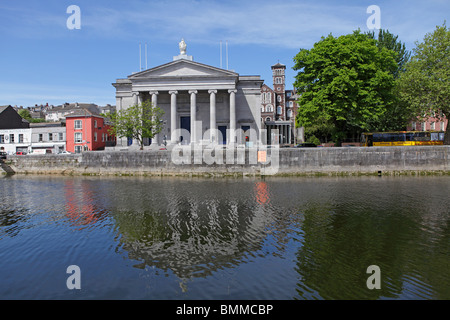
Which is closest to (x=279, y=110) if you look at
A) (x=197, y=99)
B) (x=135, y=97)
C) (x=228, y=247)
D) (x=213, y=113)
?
(x=197, y=99)

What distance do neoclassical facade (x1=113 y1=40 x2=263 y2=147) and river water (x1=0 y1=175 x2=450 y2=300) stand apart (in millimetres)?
35467

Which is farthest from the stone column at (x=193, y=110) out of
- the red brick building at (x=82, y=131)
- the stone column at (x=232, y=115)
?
the red brick building at (x=82, y=131)

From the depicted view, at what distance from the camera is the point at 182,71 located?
55.5m

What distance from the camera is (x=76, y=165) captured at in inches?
1622

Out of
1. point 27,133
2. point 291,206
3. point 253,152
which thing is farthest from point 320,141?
point 27,133

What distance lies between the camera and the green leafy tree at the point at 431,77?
37.4 meters

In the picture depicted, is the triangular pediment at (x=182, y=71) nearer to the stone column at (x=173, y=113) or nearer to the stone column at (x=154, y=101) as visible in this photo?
the stone column at (x=154, y=101)

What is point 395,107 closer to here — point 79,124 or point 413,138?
point 413,138

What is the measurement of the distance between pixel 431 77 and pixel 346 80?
409 inches

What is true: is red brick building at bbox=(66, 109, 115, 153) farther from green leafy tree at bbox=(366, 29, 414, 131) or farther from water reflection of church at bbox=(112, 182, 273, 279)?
green leafy tree at bbox=(366, 29, 414, 131)
